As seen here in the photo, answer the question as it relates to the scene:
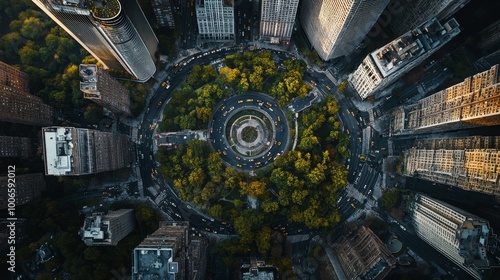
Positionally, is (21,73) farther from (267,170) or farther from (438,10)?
(438,10)

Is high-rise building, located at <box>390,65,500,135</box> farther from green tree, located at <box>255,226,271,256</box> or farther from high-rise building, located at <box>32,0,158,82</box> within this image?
high-rise building, located at <box>32,0,158,82</box>

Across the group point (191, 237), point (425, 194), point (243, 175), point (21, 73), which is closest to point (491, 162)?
point (425, 194)

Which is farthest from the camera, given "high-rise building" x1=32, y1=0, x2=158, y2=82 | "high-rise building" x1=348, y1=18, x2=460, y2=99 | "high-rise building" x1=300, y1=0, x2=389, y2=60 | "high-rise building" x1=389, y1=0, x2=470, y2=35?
"high-rise building" x1=389, y1=0, x2=470, y2=35

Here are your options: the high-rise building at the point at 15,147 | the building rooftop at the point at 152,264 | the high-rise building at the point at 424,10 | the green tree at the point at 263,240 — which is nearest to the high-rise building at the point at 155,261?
the building rooftop at the point at 152,264

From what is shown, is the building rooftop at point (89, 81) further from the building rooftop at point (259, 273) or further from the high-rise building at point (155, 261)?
the building rooftop at point (259, 273)

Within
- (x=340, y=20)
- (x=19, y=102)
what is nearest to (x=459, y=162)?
(x=340, y=20)

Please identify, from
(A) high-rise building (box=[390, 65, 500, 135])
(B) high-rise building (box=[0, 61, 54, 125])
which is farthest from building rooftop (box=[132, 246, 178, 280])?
(A) high-rise building (box=[390, 65, 500, 135])
